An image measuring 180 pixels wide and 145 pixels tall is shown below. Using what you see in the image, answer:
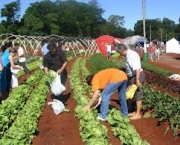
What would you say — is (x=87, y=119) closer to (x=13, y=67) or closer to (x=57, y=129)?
(x=57, y=129)

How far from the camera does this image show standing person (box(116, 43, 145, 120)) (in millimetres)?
8953

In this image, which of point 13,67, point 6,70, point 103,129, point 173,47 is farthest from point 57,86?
point 173,47

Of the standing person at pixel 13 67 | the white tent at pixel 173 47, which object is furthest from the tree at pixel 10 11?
the standing person at pixel 13 67

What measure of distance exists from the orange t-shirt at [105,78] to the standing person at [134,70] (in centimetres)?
65

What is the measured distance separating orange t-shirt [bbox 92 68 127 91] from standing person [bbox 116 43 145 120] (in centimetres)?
65

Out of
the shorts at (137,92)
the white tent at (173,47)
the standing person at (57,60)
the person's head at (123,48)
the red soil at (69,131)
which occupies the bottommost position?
the white tent at (173,47)

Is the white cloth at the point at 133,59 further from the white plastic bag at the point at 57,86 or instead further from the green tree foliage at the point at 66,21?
the green tree foliage at the point at 66,21

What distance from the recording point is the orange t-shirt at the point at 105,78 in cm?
802

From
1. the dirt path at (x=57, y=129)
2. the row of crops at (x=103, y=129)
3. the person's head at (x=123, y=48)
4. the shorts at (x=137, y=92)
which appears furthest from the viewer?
the shorts at (x=137, y=92)

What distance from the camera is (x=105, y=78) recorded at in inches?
324

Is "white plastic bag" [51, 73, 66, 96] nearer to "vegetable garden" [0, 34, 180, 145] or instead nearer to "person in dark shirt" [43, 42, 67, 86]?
"person in dark shirt" [43, 42, 67, 86]

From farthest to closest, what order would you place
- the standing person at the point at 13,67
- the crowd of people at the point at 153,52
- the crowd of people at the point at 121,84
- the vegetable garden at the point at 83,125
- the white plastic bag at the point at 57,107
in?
the crowd of people at the point at 153,52
the standing person at the point at 13,67
the white plastic bag at the point at 57,107
the crowd of people at the point at 121,84
the vegetable garden at the point at 83,125

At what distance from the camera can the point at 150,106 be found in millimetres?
9781

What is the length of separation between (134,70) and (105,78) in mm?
1095
